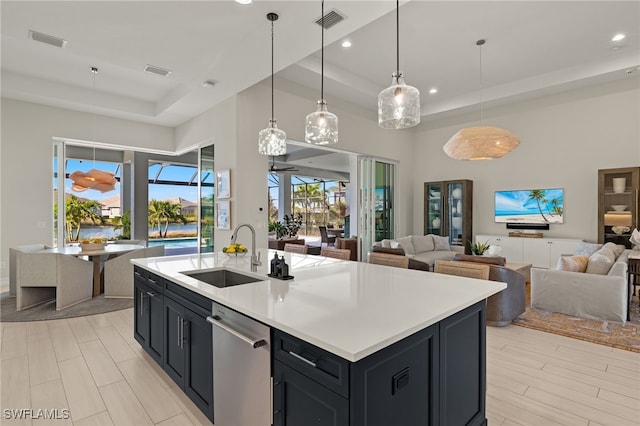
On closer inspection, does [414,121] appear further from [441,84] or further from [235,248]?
[441,84]

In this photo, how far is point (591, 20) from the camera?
14.4 ft

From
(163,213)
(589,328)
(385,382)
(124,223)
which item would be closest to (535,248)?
(589,328)

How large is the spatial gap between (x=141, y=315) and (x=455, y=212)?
6.86 meters

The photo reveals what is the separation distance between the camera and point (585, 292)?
398cm

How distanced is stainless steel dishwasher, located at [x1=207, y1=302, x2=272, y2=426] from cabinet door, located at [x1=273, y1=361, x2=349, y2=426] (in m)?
0.07

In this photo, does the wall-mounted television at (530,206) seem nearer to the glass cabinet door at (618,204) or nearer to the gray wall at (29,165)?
the glass cabinet door at (618,204)

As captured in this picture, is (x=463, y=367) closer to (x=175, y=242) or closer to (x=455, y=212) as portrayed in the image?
(x=455, y=212)

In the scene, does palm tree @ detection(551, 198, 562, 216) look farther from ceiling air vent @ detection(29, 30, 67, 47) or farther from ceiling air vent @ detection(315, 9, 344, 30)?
ceiling air vent @ detection(29, 30, 67, 47)

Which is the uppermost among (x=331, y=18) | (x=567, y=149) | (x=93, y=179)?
(x=331, y=18)

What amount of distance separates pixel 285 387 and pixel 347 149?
237 inches

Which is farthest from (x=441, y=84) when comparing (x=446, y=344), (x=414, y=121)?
(x=446, y=344)

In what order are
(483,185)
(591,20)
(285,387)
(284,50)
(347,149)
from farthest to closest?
(483,185) < (347,149) < (591,20) < (284,50) < (285,387)

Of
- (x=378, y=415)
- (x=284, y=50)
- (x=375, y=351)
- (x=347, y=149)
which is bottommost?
(x=378, y=415)

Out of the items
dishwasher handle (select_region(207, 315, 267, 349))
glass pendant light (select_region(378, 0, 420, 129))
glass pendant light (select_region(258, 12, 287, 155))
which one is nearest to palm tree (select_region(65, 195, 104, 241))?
glass pendant light (select_region(258, 12, 287, 155))
